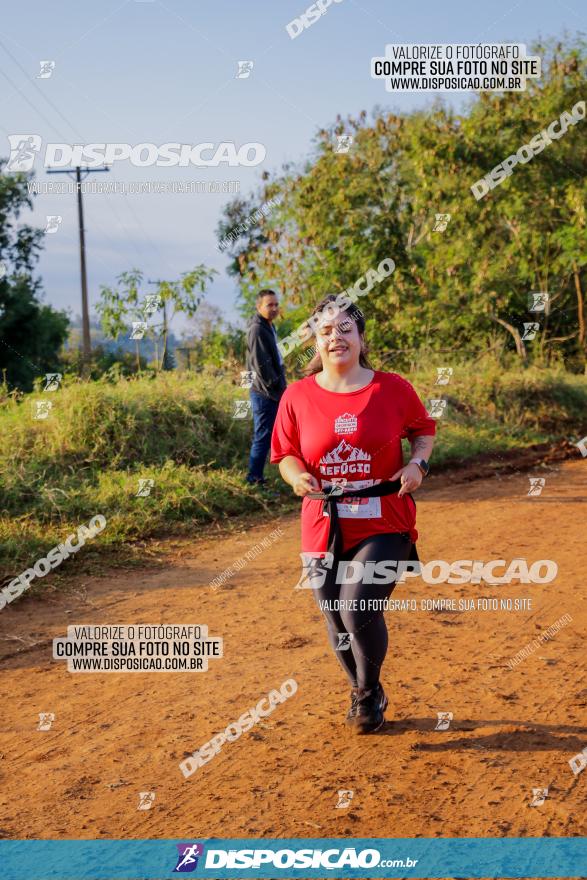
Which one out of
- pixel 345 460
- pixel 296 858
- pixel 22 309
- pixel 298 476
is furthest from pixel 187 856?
pixel 22 309

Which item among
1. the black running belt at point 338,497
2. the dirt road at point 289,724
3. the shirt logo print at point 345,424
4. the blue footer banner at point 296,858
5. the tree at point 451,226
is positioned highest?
the tree at point 451,226

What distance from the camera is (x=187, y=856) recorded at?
346 cm

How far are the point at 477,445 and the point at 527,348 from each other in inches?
321

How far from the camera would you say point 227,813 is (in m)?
3.74

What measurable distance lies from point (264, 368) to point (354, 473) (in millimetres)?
5824

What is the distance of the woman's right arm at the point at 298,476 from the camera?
14.0 ft

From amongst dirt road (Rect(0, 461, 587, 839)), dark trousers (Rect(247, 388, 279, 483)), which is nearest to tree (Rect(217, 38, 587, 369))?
dark trousers (Rect(247, 388, 279, 483))

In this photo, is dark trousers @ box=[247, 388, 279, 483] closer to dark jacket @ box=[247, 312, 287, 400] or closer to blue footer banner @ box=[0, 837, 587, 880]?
dark jacket @ box=[247, 312, 287, 400]

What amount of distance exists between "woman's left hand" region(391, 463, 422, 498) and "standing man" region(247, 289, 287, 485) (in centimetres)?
577

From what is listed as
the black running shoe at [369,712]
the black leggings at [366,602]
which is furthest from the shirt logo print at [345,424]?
the black running shoe at [369,712]

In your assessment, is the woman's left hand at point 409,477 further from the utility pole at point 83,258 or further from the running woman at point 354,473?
the utility pole at point 83,258

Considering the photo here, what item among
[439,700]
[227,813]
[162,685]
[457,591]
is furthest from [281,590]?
[227,813]

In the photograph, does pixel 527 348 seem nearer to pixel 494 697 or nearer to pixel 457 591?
pixel 457 591

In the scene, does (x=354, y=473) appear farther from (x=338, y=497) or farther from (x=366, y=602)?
(x=366, y=602)
